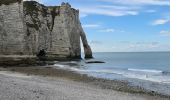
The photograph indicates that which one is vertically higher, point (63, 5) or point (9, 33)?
point (63, 5)

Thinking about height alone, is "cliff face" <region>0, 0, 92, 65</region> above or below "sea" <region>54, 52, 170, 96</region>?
above

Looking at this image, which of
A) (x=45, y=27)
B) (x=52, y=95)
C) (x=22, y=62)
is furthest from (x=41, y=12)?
(x=52, y=95)

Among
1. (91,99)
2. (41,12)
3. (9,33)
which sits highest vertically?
(41,12)

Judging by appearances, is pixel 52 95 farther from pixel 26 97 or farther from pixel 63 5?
pixel 63 5

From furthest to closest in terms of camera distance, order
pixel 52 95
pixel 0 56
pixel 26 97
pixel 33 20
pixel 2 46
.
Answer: pixel 33 20
pixel 2 46
pixel 0 56
pixel 52 95
pixel 26 97

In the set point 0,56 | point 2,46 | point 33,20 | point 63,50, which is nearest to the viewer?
point 0,56

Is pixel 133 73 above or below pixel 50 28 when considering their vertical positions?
below

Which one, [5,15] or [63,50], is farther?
[63,50]

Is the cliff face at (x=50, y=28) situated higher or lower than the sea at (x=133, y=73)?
higher

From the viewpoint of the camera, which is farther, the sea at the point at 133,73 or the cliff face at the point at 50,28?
the cliff face at the point at 50,28

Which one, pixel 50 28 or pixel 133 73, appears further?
pixel 50 28

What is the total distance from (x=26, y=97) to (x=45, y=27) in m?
51.8

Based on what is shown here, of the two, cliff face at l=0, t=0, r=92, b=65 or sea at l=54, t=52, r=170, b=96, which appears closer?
sea at l=54, t=52, r=170, b=96

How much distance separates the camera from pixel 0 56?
42562 mm
